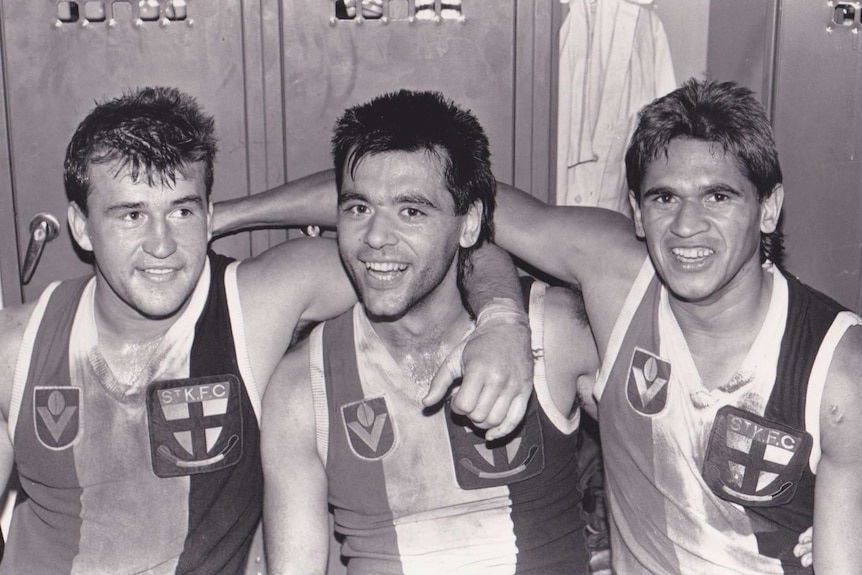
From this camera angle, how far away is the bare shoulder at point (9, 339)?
200cm

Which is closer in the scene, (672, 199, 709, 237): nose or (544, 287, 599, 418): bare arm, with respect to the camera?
(672, 199, 709, 237): nose

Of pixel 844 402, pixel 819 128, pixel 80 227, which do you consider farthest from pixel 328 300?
pixel 819 128

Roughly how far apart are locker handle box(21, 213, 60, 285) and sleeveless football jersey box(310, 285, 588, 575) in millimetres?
690

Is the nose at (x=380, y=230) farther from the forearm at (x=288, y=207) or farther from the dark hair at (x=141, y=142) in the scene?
the dark hair at (x=141, y=142)

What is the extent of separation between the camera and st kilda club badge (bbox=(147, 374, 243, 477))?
1.99 m

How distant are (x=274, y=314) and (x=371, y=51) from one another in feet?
2.07

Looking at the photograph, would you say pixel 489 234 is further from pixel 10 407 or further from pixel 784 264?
pixel 10 407

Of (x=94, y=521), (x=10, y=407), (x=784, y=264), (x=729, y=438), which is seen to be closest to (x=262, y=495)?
(x=94, y=521)

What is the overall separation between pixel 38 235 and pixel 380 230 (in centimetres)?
84

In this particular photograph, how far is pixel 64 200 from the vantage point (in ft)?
7.32

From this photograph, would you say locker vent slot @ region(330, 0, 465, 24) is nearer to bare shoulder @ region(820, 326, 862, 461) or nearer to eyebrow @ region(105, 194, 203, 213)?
eyebrow @ region(105, 194, 203, 213)

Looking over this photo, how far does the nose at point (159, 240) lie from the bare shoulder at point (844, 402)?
124 centimetres

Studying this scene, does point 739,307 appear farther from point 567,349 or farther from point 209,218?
point 209,218

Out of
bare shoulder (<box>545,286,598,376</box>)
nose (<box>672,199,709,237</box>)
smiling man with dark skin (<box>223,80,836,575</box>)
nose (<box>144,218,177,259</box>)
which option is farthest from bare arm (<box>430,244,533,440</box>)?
nose (<box>144,218,177,259</box>)
